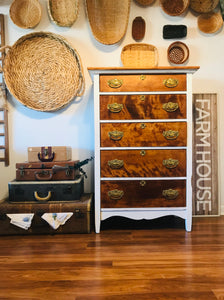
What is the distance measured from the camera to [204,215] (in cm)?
273

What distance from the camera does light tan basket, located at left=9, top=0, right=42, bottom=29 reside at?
2604 millimetres

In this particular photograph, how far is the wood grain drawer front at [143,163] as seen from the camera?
2.20 meters

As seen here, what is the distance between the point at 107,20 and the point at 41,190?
6.19 feet

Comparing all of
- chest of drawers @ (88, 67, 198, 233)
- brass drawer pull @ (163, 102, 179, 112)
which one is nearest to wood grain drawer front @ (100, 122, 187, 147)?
chest of drawers @ (88, 67, 198, 233)

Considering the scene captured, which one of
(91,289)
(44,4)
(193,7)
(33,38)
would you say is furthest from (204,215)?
(44,4)

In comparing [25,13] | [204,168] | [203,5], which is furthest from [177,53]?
[25,13]

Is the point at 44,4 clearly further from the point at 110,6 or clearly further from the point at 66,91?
the point at 66,91

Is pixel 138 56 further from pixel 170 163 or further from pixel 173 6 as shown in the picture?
pixel 170 163

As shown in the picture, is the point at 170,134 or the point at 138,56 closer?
the point at 170,134

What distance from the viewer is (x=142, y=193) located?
222 centimetres

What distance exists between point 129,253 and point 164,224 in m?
0.77

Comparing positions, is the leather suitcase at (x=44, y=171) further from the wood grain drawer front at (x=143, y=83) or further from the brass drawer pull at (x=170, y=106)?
the brass drawer pull at (x=170, y=106)

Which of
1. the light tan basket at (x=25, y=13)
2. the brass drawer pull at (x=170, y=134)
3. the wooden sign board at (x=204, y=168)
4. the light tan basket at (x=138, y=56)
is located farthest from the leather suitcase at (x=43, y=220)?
the light tan basket at (x=25, y=13)

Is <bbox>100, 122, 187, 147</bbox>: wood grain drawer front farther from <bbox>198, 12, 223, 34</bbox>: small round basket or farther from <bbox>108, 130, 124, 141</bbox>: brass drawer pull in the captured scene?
<bbox>198, 12, 223, 34</bbox>: small round basket
